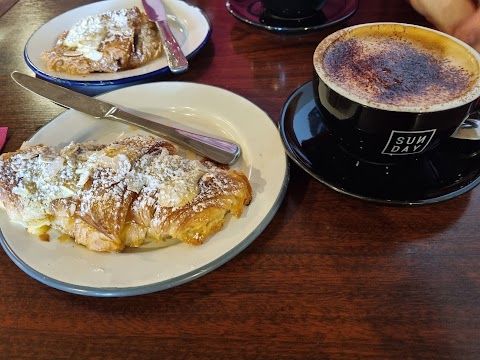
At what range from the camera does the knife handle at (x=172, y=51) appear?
1036 mm

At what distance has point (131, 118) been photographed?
894 millimetres

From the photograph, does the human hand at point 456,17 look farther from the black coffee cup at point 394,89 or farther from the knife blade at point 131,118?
the knife blade at point 131,118

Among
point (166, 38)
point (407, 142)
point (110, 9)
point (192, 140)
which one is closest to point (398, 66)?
point (407, 142)

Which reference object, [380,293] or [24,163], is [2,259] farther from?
[380,293]

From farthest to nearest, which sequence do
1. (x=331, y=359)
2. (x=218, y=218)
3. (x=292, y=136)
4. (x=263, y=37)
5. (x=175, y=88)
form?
1. (x=263, y=37)
2. (x=175, y=88)
3. (x=292, y=136)
4. (x=218, y=218)
5. (x=331, y=359)

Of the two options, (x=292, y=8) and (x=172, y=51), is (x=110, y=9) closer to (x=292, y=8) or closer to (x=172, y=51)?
(x=172, y=51)

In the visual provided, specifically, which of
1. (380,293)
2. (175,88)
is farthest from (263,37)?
(380,293)

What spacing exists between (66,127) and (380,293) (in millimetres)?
702

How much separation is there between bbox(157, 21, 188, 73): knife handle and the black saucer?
1.17ft

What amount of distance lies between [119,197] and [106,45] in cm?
56

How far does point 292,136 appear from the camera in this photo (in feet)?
2.62

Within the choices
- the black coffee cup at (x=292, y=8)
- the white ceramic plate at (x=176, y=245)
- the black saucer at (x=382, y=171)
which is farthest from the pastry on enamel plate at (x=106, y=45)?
the black saucer at (x=382, y=171)

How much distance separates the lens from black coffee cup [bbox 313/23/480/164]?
25.3 inches

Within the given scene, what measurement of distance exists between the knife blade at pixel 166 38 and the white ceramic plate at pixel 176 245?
153 mm
